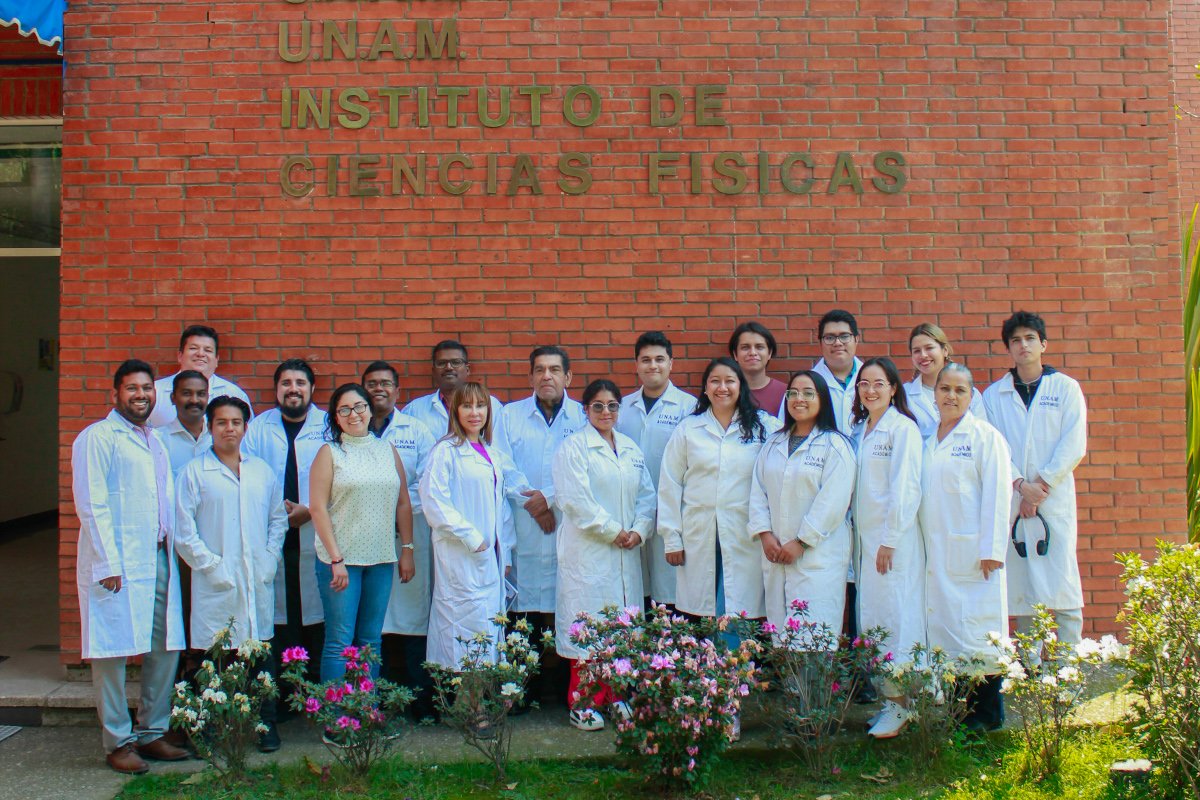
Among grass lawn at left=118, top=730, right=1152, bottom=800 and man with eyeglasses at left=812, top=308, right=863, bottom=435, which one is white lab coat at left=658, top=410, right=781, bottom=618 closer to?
man with eyeglasses at left=812, top=308, right=863, bottom=435

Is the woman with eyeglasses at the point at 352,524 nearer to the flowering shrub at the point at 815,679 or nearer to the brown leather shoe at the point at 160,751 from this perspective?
the brown leather shoe at the point at 160,751

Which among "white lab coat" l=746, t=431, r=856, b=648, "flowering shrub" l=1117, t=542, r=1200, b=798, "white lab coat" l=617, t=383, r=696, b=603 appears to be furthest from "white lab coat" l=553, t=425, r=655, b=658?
"flowering shrub" l=1117, t=542, r=1200, b=798

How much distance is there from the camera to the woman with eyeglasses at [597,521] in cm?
515

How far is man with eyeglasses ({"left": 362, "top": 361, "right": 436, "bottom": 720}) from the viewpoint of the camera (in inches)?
215

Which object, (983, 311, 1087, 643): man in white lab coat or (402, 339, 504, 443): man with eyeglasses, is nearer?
(983, 311, 1087, 643): man in white lab coat

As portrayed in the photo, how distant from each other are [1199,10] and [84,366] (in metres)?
10.8

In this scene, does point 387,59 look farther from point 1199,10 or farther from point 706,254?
point 1199,10

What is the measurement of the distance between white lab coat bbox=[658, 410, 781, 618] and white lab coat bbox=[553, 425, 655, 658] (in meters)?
0.21

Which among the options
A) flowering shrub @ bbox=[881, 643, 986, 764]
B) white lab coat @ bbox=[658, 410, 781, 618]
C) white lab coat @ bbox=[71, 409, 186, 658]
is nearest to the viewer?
flowering shrub @ bbox=[881, 643, 986, 764]

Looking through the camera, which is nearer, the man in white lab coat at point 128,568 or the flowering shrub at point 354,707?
the flowering shrub at point 354,707

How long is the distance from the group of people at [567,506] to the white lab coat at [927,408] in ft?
0.06

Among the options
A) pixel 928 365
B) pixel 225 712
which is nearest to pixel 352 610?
pixel 225 712

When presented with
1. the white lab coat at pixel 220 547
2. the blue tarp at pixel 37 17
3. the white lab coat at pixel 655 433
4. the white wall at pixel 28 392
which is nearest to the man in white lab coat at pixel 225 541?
the white lab coat at pixel 220 547

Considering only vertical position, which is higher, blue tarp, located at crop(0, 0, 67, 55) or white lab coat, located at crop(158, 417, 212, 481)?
blue tarp, located at crop(0, 0, 67, 55)
